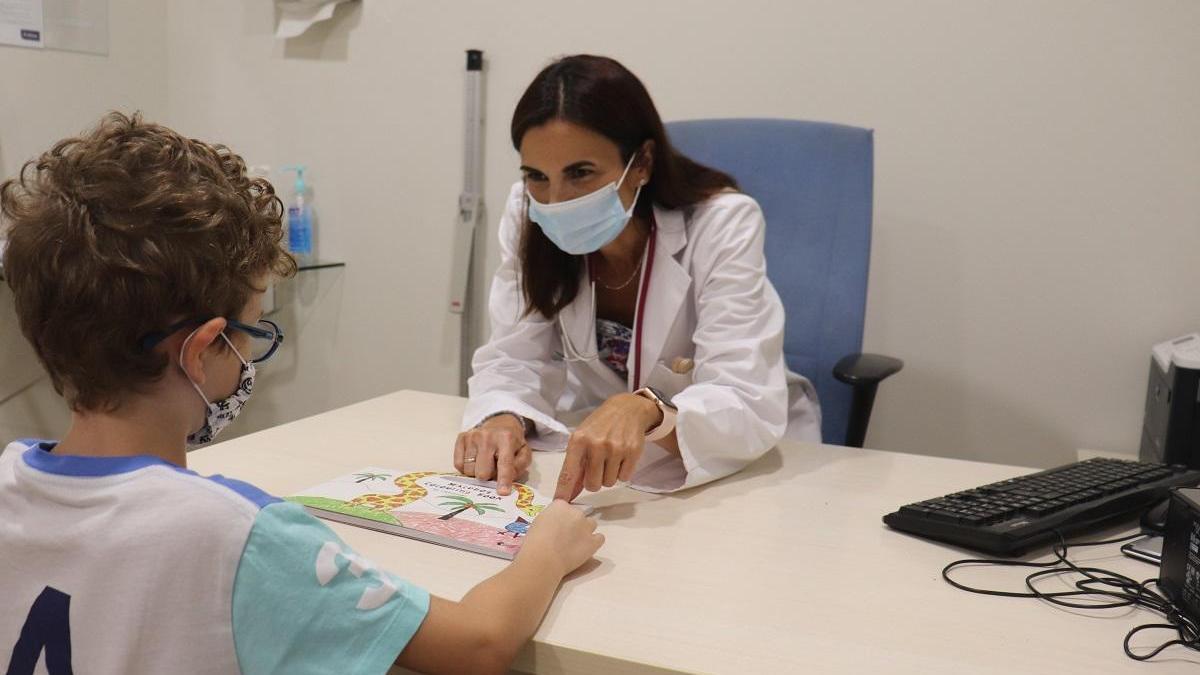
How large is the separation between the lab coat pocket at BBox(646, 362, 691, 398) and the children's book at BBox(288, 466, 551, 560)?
42 centimetres

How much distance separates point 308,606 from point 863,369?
3.76 ft

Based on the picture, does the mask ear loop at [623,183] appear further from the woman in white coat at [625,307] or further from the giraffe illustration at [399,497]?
the giraffe illustration at [399,497]

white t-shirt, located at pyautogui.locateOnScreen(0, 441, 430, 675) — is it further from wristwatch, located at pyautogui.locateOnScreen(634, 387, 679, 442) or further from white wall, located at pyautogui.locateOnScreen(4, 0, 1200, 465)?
white wall, located at pyautogui.locateOnScreen(4, 0, 1200, 465)

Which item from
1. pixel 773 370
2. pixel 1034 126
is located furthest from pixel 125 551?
pixel 1034 126

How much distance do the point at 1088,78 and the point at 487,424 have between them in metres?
1.42

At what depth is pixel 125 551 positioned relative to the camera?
0.65 metres

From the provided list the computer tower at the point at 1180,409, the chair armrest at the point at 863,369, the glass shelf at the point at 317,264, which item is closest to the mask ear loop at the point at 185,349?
the chair armrest at the point at 863,369

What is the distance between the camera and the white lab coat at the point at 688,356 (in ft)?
4.05

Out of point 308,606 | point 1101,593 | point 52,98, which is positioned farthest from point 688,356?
point 52,98

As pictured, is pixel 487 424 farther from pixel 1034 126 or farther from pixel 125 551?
pixel 1034 126

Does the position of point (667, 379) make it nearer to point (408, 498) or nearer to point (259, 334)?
point (408, 498)

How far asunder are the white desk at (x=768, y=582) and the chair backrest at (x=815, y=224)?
495mm

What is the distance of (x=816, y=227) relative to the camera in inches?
69.8

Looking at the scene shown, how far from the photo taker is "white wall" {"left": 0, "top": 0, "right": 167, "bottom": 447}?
2373 millimetres
